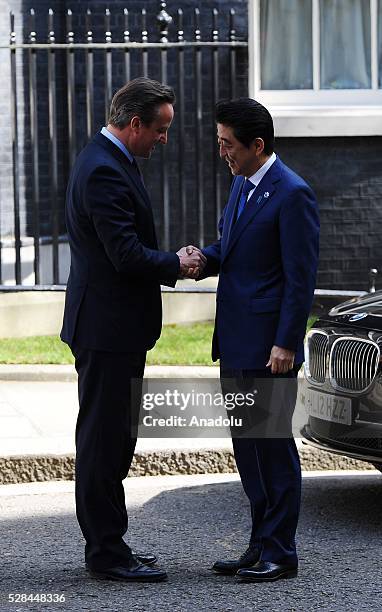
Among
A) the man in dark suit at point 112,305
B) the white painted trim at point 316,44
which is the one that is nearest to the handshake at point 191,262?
the man in dark suit at point 112,305

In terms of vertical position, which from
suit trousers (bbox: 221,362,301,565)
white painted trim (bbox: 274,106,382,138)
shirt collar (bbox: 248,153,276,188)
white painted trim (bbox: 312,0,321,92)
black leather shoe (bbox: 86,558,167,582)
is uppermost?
white painted trim (bbox: 312,0,321,92)

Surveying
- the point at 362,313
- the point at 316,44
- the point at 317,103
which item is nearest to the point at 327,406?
the point at 362,313

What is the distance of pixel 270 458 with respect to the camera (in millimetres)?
5301

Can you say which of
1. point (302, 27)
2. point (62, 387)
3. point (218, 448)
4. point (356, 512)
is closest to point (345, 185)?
point (302, 27)

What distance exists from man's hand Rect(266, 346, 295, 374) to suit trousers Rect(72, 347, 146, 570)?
515 millimetres

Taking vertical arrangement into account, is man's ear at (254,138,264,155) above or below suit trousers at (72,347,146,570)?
above

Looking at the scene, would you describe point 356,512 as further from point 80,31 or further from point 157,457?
point 80,31

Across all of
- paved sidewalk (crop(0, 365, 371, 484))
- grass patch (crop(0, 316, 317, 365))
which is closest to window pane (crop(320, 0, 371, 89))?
grass patch (crop(0, 316, 317, 365))

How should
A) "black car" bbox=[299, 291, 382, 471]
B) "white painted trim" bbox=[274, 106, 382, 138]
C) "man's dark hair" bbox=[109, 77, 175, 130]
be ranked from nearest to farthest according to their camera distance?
"man's dark hair" bbox=[109, 77, 175, 130], "black car" bbox=[299, 291, 382, 471], "white painted trim" bbox=[274, 106, 382, 138]

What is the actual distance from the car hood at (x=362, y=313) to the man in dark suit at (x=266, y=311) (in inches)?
39.2

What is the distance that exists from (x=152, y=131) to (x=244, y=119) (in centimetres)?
35

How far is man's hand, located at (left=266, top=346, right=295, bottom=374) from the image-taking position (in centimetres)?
520

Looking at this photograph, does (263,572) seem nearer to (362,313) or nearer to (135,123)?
(362,313)

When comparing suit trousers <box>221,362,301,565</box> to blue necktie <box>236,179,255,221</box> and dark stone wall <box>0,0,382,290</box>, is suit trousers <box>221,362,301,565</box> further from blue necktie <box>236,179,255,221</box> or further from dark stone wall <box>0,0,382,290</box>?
dark stone wall <box>0,0,382,290</box>
